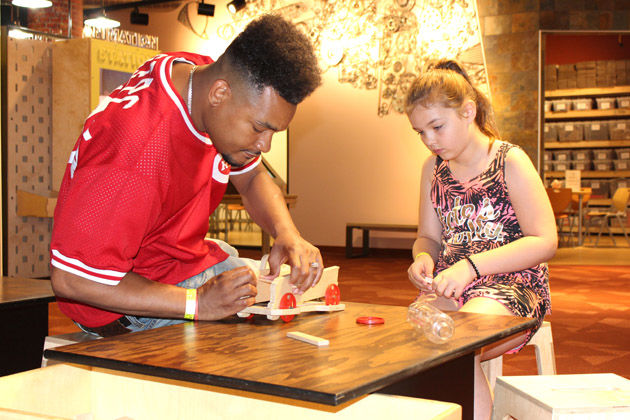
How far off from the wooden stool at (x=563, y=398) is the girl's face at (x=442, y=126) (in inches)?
32.5

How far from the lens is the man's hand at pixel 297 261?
1.57 m

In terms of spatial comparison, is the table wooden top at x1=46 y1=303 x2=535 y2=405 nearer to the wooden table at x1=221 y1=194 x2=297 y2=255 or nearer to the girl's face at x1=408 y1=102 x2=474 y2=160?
the girl's face at x1=408 y1=102 x2=474 y2=160

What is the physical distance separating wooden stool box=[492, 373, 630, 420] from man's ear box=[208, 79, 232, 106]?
84 cm

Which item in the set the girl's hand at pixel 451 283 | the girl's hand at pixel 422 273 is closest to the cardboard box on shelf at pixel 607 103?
the girl's hand at pixel 422 273

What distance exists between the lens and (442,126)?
6.64ft

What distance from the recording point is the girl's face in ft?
6.61

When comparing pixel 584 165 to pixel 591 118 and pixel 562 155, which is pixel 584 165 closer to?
pixel 562 155

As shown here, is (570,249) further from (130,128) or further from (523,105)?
(130,128)

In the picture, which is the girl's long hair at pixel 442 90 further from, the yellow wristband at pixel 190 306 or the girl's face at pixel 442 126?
the yellow wristband at pixel 190 306

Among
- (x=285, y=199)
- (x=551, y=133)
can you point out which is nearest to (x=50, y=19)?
(x=285, y=199)

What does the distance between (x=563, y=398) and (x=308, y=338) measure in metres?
0.49

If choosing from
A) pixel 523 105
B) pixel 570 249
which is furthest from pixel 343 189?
pixel 570 249

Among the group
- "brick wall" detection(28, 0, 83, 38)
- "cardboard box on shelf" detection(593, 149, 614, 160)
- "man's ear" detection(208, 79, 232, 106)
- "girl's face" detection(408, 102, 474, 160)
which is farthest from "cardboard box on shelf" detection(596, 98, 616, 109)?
"man's ear" detection(208, 79, 232, 106)

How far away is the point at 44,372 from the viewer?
1.21 meters
